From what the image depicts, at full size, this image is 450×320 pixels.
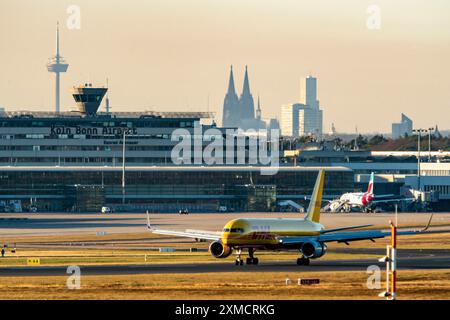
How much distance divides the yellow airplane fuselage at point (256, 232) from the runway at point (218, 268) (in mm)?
1829

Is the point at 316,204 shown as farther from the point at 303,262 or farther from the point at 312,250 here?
the point at 303,262

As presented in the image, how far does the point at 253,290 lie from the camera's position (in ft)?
257

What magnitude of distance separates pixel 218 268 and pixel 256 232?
241 inches

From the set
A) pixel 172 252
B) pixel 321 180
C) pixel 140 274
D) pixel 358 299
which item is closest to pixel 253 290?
pixel 358 299

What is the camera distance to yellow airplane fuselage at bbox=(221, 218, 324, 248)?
102 meters

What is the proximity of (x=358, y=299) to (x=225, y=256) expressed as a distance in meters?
31.4

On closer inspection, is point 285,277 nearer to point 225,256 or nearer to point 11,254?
point 225,256

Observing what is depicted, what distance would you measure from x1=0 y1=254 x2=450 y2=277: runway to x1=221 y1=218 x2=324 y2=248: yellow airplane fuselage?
1.83 m

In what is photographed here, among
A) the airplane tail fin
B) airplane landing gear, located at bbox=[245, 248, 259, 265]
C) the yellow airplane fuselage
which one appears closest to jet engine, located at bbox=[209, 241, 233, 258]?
the yellow airplane fuselage

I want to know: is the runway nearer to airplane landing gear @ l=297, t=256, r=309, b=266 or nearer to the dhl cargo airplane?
airplane landing gear @ l=297, t=256, r=309, b=266

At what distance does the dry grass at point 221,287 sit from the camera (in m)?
75.1

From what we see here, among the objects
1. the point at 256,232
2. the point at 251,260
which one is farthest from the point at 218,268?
the point at 256,232

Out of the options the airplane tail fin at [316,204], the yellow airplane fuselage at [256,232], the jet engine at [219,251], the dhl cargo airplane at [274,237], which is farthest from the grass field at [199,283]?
the airplane tail fin at [316,204]

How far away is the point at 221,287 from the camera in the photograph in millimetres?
80125
